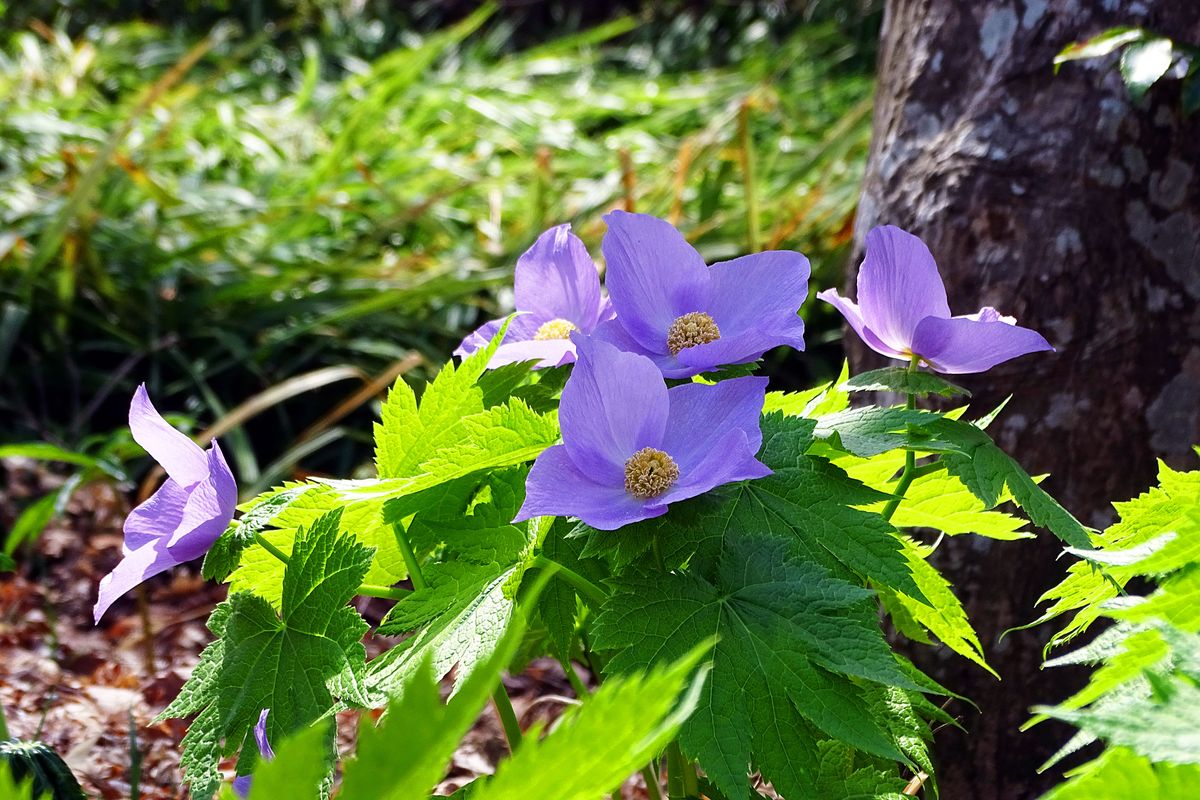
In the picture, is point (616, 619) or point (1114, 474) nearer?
point (616, 619)

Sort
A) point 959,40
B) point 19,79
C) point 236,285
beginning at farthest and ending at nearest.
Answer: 1. point 19,79
2. point 236,285
3. point 959,40

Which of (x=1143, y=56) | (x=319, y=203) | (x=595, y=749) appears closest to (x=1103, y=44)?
(x=1143, y=56)

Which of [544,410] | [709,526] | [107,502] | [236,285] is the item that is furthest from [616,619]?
[236,285]

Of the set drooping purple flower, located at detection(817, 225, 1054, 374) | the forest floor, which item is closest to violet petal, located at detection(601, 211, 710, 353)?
drooping purple flower, located at detection(817, 225, 1054, 374)

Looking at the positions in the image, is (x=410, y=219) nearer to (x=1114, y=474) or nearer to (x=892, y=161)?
(x=892, y=161)

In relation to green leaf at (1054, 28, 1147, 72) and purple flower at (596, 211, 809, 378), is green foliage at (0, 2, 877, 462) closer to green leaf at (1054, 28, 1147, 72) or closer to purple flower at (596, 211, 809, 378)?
green leaf at (1054, 28, 1147, 72)

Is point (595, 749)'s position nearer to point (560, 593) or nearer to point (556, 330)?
point (560, 593)

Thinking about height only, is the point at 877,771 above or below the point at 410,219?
above
